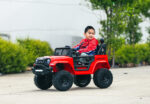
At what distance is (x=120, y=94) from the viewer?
9344 mm

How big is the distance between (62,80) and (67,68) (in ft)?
1.90

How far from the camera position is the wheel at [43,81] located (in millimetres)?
10766

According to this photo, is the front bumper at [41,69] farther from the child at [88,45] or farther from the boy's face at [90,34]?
the boy's face at [90,34]

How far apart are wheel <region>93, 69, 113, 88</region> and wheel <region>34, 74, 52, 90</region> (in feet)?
4.12

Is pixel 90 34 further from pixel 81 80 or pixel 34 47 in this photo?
pixel 34 47

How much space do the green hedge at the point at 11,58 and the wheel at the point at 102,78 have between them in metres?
7.86

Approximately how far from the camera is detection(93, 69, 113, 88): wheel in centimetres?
1080

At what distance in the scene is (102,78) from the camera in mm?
10859

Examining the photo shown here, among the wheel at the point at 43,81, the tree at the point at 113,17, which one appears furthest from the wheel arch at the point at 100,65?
the tree at the point at 113,17

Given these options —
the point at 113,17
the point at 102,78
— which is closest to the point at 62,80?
the point at 102,78

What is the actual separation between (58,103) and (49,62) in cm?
236

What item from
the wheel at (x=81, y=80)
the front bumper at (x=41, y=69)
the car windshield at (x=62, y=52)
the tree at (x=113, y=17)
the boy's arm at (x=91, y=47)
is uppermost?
the tree at (x=113, y=17)

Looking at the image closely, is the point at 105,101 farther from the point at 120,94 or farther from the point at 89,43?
the point at 89,43

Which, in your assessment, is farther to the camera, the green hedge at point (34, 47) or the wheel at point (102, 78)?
the green hedge at point (34, 47)
